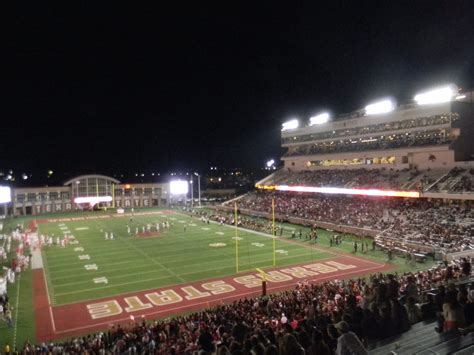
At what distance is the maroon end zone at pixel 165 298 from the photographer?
18.0m

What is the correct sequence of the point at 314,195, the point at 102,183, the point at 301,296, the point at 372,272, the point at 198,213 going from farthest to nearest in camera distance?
the point at 102,183, the point at 198,213, the point at 314,195, the point at 372,272, the point at 301,296

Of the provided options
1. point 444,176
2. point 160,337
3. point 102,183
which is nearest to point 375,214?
point 444,176

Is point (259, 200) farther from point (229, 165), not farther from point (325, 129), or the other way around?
point (229, 165)

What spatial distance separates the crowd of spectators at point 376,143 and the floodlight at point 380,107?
3.43 meters

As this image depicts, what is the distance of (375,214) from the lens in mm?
39094

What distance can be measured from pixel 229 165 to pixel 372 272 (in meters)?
133

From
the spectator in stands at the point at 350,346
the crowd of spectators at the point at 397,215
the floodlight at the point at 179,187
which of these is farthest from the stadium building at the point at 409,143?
the spectator in stands at the point at 350,346

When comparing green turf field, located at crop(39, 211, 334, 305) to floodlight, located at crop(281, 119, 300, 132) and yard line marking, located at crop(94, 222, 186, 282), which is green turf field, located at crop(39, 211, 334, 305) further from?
floodlight, located at crop(281, 119, 300, 132)

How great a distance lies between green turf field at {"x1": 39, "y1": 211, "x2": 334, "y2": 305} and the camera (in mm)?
23672

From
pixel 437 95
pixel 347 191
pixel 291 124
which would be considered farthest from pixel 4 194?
pixel 437 95

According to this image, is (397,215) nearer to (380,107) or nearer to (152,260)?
(380,107)

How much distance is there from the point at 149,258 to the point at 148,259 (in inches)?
12.3

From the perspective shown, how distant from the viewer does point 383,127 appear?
49.8 meters

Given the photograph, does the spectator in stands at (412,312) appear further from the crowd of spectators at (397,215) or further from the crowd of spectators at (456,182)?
the crowd of spectators at (456,182)
